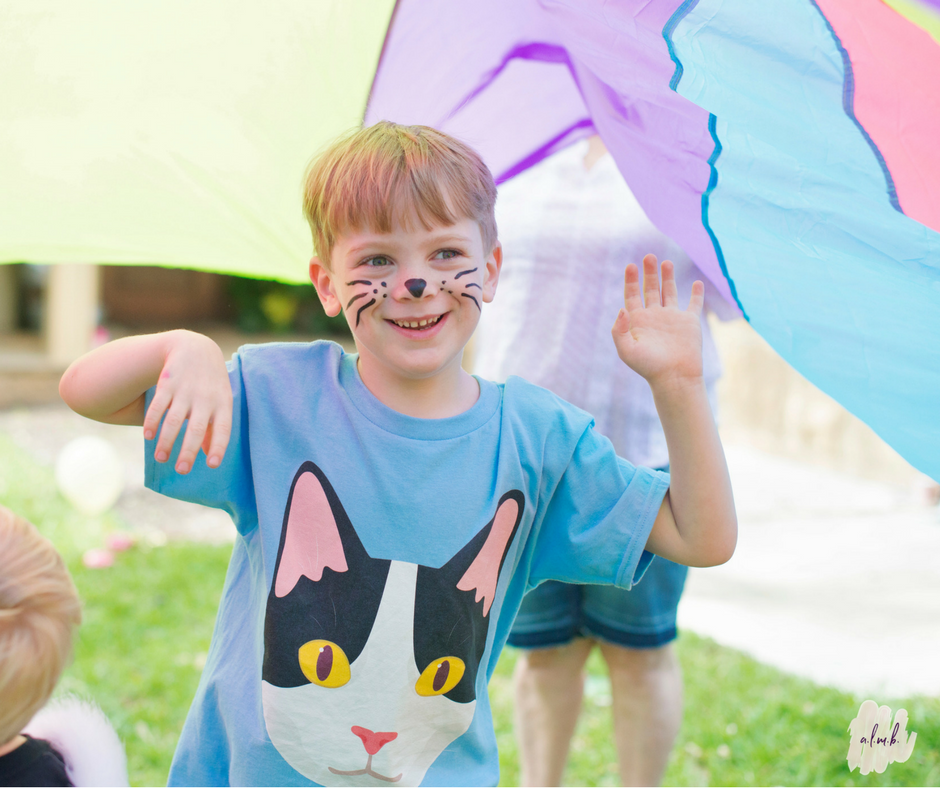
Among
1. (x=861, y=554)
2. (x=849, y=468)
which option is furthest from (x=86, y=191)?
(x=849, y=468)

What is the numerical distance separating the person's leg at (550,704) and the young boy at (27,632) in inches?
52.2

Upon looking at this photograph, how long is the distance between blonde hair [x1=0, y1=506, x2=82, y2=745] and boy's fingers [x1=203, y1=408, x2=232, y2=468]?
25cm

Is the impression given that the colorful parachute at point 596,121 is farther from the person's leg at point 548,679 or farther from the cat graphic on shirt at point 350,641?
the person's leg at point 548,679

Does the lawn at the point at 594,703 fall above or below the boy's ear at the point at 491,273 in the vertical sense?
below

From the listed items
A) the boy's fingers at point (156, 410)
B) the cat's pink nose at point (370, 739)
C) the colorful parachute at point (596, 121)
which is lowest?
the cat's pink nose at point (370, 739)

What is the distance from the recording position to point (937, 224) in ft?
4.43

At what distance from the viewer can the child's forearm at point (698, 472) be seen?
131cm

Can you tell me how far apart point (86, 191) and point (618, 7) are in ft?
3.22

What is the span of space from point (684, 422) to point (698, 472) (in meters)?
Answer: 0.08

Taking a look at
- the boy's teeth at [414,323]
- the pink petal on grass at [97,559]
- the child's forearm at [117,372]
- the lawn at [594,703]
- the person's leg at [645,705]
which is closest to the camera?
the child's forearm at [117,372]

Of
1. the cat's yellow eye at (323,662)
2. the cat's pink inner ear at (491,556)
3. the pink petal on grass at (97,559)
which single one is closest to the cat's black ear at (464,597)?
the cat's pink inner ear at (491,556)

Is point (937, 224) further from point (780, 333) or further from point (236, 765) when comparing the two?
point (236, 765)

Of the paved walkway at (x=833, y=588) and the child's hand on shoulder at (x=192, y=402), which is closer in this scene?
the child's hand on shoulder at (x=192, y=402)

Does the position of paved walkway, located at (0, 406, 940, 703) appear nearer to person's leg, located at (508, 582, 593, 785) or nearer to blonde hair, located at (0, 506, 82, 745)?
person's leg, located at (508, 582, 593, 785)
